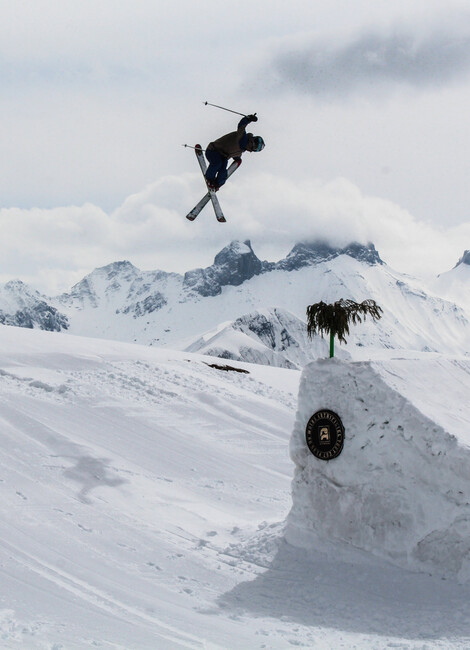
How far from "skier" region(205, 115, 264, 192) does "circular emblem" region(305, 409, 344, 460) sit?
5042mm

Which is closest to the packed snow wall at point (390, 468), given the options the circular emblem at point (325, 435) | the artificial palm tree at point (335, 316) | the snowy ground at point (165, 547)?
the circular emblem at point (325, 435)

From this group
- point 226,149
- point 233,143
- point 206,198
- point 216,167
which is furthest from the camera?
point 206,198

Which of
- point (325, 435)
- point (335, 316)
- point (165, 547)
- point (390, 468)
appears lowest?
point (165, 547)

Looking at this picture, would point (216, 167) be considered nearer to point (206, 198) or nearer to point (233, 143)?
point (233, 143)

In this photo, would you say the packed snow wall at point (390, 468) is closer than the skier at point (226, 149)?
Yes

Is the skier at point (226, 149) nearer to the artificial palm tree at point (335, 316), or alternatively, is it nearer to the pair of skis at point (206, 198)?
the pair of skis at point (206, 198)

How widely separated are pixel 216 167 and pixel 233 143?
793 millimetres

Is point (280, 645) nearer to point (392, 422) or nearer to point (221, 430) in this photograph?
point (392, 422)

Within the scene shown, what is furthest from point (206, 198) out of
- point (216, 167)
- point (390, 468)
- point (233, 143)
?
point (390, 468)

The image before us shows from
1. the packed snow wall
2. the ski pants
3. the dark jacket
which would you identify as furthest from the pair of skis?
the packed snow wall

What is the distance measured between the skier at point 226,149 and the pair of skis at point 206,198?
0.15m

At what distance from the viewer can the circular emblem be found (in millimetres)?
10727

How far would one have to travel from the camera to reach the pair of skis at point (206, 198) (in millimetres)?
13547

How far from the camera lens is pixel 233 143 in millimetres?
12664
